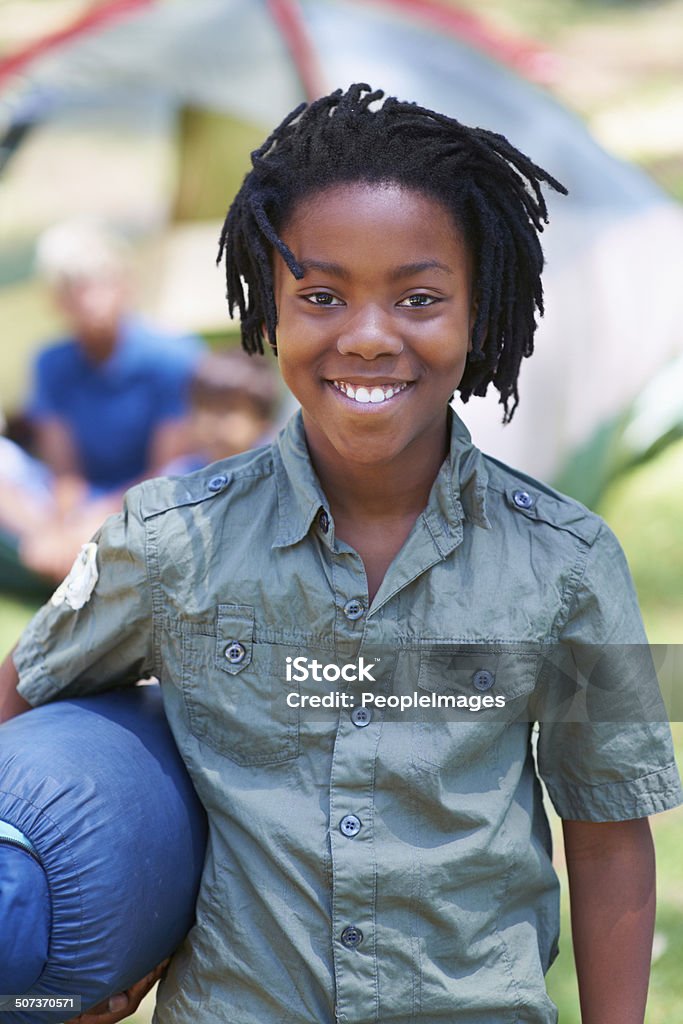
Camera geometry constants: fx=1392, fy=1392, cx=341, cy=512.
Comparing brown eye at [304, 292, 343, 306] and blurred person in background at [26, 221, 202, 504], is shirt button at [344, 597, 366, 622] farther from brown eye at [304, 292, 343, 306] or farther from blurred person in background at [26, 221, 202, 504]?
blurred person in background at [26, 221, 202, 504]

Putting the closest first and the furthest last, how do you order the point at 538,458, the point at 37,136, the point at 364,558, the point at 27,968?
the point at 27,968
the point at 364,558
the point at 538,458
the point at 37,136

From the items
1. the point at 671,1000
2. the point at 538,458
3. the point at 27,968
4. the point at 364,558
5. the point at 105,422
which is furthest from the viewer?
the point at 105,422

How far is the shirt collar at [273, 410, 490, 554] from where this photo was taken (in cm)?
146

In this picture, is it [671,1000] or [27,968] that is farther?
[671,1000]

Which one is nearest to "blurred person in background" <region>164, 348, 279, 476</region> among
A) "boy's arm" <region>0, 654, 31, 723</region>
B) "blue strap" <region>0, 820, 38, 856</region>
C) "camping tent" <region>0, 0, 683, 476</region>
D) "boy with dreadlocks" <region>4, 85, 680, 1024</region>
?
"camping tent" <region>0, 0, 683, 476</region>

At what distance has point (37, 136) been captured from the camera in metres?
4.95

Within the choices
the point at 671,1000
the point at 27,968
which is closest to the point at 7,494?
the point at 671,1000

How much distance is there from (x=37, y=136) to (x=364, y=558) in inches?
153

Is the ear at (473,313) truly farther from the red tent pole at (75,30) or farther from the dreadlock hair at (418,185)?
the red tent pole at (75,30)

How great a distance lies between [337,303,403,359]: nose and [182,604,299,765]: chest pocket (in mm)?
295

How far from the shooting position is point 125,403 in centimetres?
418

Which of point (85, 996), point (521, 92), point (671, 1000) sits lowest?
point (671, 1000)

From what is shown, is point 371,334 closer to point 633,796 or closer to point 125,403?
point 633,796

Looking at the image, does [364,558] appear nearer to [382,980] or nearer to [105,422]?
[382,980]
